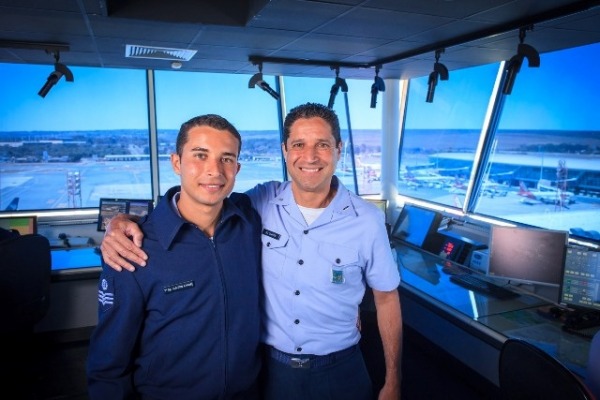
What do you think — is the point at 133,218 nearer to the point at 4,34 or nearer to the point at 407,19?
the point at 407,19

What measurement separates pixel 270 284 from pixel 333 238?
333mm

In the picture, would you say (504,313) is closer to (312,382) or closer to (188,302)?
(312,382)

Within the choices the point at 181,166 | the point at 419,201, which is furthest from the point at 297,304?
the point at 419,201

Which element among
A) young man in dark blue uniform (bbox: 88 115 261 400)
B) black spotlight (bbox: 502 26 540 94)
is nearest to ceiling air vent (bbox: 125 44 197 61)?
young man in dark blue uniform (bbox: 88 115 261 400)

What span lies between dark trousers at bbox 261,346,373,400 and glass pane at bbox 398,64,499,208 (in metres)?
3.25

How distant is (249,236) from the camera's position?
63.0 inches

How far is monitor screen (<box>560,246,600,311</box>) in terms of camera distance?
2.51 meters

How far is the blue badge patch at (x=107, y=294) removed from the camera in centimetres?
134

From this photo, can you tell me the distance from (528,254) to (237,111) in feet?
13.6

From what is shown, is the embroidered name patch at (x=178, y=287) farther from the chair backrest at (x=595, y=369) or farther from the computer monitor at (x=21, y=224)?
the computer monitor at (x=21, y=224)

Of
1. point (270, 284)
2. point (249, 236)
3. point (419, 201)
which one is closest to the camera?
point (249, 236)

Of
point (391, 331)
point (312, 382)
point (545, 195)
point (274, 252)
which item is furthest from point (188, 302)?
point (545, 195)

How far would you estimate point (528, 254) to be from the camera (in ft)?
9.39

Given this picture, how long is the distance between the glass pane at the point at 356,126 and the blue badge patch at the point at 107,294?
14.4ft
